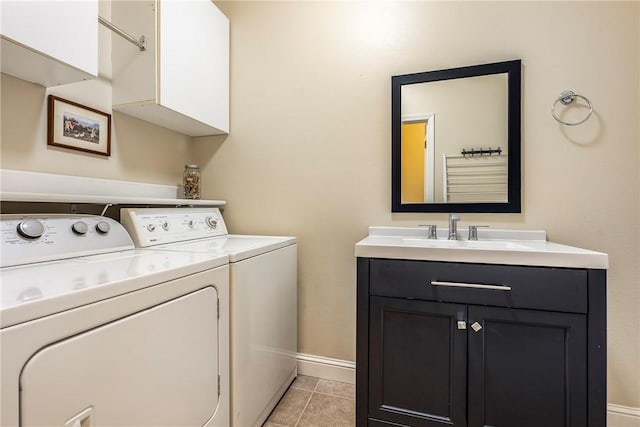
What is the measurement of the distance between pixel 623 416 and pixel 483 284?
41.8 inches

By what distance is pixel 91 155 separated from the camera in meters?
1.49

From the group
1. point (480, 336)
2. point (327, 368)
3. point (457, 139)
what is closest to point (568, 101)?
point (457, 139)

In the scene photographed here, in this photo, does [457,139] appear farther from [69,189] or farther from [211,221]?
[69,189]

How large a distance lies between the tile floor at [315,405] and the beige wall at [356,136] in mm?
213

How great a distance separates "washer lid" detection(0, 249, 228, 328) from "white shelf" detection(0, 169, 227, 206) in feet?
0.83

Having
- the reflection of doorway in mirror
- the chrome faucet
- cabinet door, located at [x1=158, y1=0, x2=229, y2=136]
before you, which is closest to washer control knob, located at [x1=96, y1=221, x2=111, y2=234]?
cabinet door, located at [x1=158, y1=0, x2=229, y2=136]

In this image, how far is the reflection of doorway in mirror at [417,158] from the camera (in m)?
1.68

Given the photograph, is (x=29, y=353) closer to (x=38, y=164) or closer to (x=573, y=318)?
(x=38, y=164)

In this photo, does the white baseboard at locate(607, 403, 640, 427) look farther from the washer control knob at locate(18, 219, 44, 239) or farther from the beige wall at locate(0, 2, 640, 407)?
the washer control knob at locate(18, 219, 44, 239)

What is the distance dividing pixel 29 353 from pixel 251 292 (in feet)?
2.54

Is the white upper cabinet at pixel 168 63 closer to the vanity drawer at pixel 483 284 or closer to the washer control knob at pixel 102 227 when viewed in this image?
the washer control knob at pixel 102 227

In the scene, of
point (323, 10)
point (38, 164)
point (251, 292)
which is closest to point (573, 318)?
point (251, 292)

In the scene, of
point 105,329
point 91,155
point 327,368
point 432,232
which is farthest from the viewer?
point 327,368

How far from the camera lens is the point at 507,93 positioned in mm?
Result: 1541
